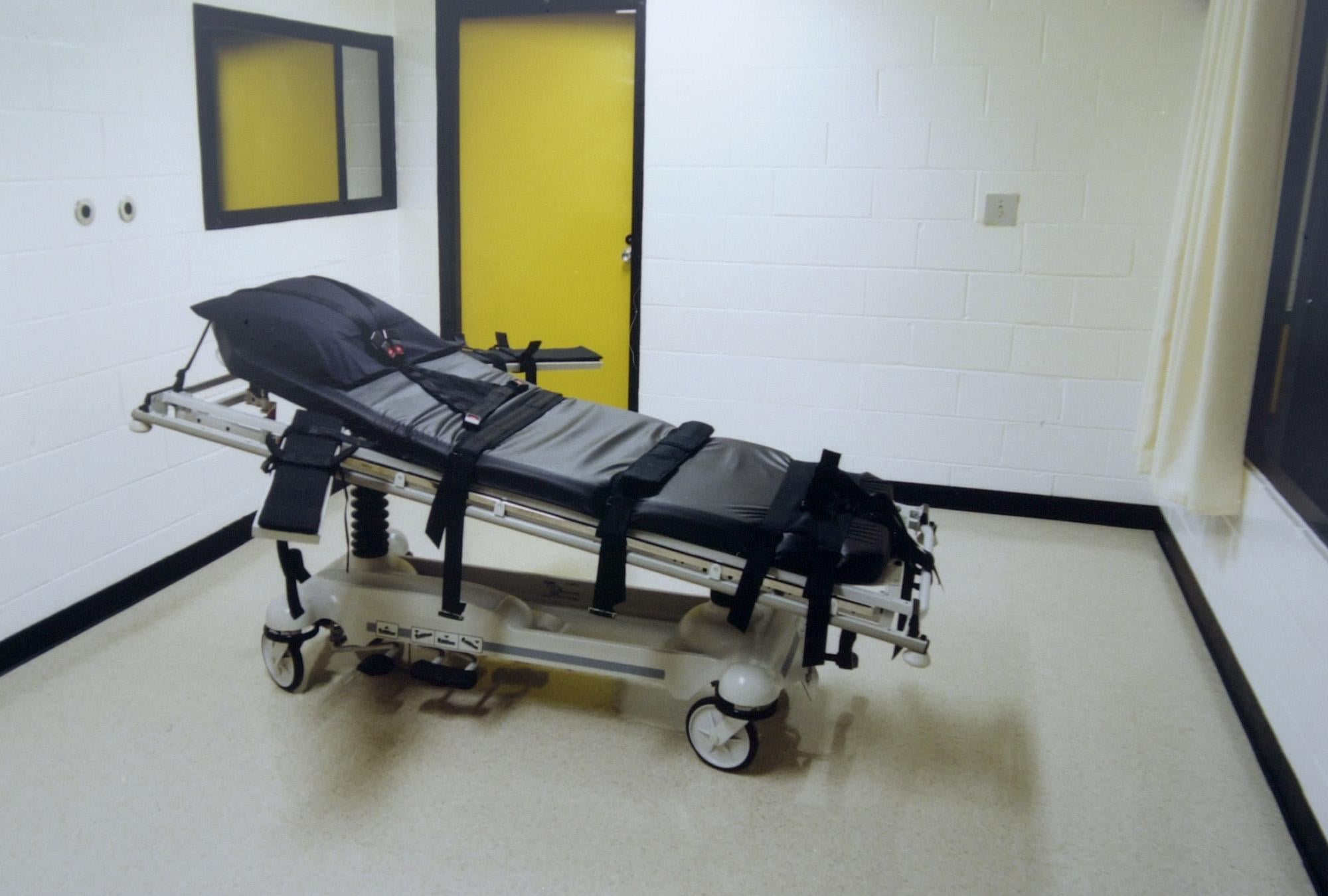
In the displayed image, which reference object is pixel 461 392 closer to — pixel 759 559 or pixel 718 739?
pixel 759 559

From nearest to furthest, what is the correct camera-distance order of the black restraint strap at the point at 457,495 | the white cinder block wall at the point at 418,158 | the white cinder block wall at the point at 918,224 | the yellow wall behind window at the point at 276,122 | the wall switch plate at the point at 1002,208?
1. the black restraint strap at the point at 457,495
2. the yellow wall behind window at the point at 276,122
3. the white cinder block wall at the point at 918,224
4. the wall switch plate at the point at 1002,208
5. the white cinder block wall at the point at 418,158

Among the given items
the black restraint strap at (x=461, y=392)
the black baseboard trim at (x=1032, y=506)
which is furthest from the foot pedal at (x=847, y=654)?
the black baseboard trim at (x=1032, y=506)

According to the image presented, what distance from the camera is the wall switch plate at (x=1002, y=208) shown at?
4.16m

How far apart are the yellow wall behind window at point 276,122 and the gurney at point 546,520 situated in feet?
4.04

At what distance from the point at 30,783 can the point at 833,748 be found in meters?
1.87

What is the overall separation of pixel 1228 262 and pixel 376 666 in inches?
100

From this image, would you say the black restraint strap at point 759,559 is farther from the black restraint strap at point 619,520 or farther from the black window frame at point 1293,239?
the black window frame at point 1293,239

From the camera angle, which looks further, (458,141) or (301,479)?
(458,141)

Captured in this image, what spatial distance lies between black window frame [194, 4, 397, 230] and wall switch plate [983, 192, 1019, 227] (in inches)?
101

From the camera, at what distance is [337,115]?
14.8ft

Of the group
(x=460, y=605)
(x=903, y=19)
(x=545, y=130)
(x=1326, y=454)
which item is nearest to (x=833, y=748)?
(x=460, y=605)

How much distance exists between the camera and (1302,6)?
2834mm

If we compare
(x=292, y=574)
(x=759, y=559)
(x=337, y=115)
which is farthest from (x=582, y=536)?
(x=337, y=115)

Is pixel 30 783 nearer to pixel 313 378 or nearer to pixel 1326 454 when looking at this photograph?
pixel 313 378
